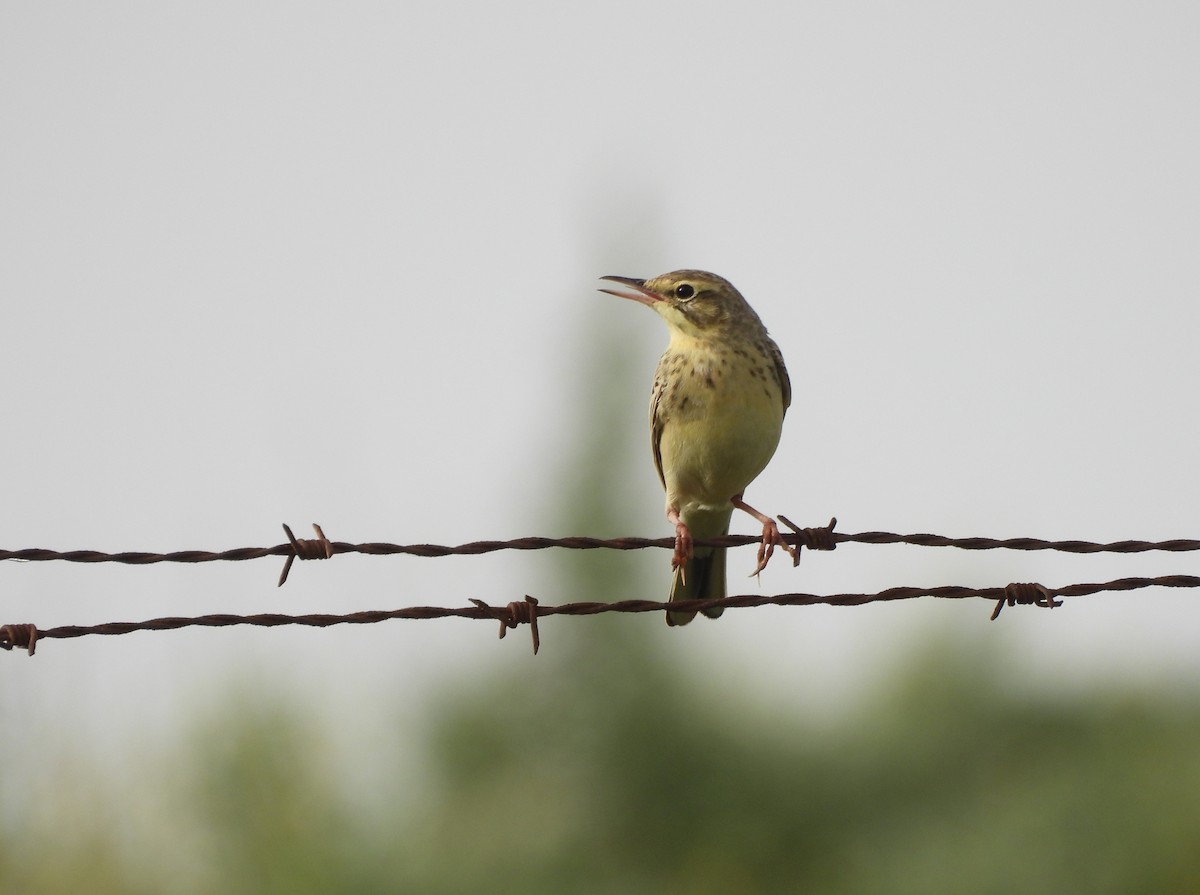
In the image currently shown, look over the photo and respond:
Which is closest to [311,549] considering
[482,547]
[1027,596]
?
[482,547]

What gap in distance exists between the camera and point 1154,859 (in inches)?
599

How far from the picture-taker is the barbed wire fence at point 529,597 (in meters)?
3.93

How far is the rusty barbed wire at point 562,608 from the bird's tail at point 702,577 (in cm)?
257

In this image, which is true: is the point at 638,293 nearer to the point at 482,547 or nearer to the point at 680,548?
the point at 680,548

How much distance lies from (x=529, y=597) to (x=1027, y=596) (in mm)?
1606

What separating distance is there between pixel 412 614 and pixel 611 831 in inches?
931

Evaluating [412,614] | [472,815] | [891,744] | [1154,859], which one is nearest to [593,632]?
[472,815]

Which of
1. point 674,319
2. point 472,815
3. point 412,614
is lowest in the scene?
point 472,815

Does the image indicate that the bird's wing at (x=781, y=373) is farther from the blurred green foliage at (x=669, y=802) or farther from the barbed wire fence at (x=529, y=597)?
the blurred green foliage at (x=669, y=802)

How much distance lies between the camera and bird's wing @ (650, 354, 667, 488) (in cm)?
669

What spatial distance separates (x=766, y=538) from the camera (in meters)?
5.34

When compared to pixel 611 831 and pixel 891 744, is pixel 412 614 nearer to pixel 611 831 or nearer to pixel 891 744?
pixel 611 831

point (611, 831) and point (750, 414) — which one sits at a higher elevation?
point (750, 414)

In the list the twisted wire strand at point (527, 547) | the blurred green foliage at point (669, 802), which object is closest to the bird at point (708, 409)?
the twisted wire strand at point (527, 547)
